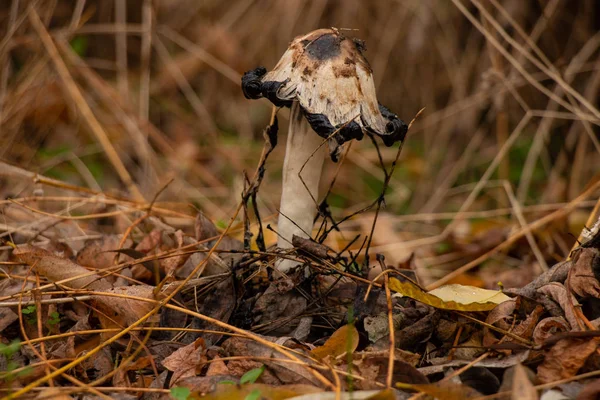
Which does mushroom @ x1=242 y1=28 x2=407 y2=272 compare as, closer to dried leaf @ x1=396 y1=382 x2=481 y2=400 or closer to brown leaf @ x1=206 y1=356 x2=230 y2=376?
brown leaf @ x1=206 y1=356 x2=230 y2=376

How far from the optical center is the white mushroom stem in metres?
1.67

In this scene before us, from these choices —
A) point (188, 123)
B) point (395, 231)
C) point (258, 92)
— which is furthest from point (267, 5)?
point (258, 92)

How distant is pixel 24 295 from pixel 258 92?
0.84 m

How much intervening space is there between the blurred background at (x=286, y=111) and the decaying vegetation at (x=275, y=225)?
0.02 metres

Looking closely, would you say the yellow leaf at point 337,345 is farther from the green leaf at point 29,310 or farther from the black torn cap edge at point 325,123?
the green leaf at point 29,310

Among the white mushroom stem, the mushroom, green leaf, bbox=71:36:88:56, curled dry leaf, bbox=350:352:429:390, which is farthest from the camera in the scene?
green leaf, bbox=71:36:88:56

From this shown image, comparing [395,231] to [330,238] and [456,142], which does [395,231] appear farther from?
[456,142]

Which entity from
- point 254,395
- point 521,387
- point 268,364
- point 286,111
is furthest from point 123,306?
point 286,111

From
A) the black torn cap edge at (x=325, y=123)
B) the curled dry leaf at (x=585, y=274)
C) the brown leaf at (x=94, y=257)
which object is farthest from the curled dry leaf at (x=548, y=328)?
the brown leaf at (x=94, y=257)

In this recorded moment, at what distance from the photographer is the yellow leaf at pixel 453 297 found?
1513 millimetres

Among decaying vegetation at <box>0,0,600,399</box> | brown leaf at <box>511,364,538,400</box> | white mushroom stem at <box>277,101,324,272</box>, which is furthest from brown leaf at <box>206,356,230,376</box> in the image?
brown leaf at <box>511,364,538,400</box>

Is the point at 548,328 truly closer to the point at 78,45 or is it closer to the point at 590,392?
the point at 590,392

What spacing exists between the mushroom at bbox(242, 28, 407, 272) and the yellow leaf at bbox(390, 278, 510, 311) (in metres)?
0.36

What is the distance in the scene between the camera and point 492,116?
4016 mm
